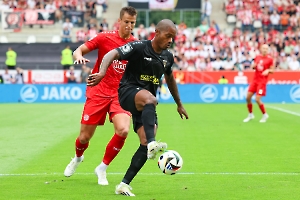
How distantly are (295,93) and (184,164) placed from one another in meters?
22.7

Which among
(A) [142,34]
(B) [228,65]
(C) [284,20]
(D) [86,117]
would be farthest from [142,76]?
(C) [284,20]

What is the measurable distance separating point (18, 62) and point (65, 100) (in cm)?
627

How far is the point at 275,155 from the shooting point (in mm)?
11625

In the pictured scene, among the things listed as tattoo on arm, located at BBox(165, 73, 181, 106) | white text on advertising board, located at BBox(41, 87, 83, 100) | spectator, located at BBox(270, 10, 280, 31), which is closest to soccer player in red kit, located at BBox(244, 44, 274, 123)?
tattoo on arm, located at BBox(165, 73, 181, 106)

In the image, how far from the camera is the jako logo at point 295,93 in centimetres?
3206

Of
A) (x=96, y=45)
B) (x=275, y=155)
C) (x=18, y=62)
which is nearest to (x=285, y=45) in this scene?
(x=18, y=62)

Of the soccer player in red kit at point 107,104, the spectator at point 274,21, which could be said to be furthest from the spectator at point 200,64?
the soccer player in red kit at point 107,104

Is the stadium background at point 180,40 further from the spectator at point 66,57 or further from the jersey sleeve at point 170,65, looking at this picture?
the jersey sleeve at point 170,65

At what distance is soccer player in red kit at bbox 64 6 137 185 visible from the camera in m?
8.59

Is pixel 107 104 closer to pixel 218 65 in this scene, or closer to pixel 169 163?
pixel 169 163

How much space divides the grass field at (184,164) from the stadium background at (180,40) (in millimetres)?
13422

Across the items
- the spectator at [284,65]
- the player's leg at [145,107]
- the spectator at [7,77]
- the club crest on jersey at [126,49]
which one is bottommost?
the spectator at [7,77]

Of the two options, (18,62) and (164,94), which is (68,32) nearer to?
(18,62)

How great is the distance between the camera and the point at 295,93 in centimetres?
3209
